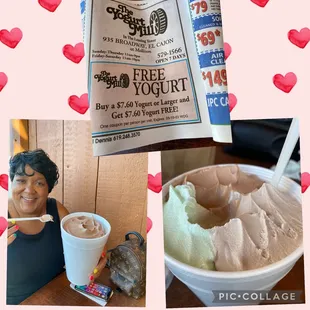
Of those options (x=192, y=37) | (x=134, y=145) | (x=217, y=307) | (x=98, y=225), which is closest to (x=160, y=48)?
(x=192, y=37)

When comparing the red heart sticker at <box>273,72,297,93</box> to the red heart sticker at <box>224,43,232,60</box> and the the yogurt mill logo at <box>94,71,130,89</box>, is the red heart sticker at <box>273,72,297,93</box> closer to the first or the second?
the red heart sticker at <box>224,43,232,60</box>

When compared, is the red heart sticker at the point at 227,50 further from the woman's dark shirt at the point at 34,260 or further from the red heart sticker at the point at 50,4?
the woman's dark shirt at the point at 34,260

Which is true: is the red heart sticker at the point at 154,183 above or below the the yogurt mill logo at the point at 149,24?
below

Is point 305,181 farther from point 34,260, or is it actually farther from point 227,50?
point 34,260

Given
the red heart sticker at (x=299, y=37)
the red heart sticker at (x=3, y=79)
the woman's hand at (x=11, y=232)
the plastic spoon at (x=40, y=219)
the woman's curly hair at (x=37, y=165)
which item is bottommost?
the woman's hand at (x=11, y=232)

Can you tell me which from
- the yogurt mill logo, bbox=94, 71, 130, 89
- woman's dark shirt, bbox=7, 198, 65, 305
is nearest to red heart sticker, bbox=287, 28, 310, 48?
the yogurt mill logo, bbox=94, 71, 130, 89

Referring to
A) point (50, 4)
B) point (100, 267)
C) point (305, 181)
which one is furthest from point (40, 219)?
point (305, 181)

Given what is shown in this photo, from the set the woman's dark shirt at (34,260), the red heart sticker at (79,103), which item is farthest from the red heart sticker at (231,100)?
the woman's dark shirt at (34,260)
